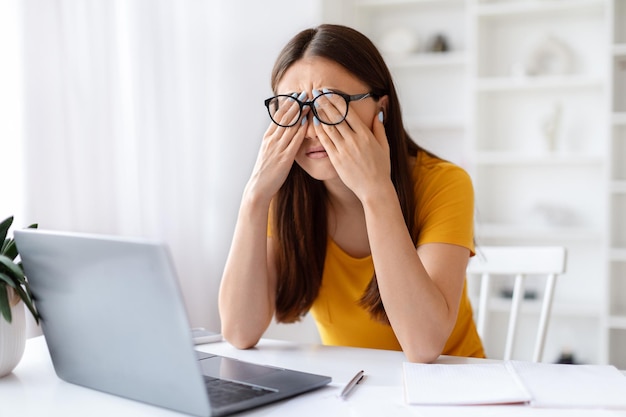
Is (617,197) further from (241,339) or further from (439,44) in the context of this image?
(241,339)

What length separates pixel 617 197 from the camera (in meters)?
3.27

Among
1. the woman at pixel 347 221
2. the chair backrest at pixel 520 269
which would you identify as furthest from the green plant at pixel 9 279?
the chair backrest at pixel 520 269

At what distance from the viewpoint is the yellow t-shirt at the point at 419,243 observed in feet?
4.61

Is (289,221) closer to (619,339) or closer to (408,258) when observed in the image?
(408,258)

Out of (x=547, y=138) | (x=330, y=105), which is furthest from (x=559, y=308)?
(x=330, y=105)

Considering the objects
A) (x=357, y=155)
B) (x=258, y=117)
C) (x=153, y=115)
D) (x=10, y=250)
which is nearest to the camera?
(x=10, y=250)

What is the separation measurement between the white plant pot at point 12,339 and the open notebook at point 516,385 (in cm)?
63

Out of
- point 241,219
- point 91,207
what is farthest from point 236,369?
point 91,207

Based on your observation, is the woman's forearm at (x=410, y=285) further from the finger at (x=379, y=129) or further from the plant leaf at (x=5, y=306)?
the plant leaf at (x=5, y=306)

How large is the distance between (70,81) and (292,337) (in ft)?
Answer: 5.40

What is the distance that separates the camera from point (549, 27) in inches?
132

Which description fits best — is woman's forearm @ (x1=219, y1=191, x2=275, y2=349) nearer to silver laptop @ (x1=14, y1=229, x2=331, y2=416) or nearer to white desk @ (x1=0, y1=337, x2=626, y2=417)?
white desk @ (x1=0, y1=337, x2=626, y2=417)

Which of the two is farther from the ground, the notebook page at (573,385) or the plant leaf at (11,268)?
the plant leaf at (11,268)

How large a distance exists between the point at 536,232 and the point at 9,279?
2663 mm
